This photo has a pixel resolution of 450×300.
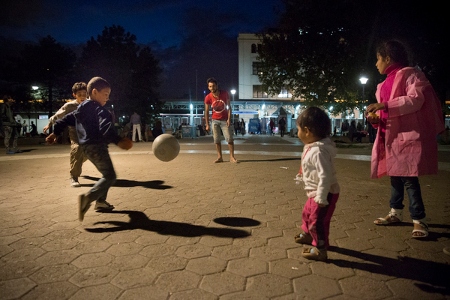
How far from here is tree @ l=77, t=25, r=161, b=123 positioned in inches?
1148

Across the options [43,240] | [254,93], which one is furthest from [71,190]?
[254,93]

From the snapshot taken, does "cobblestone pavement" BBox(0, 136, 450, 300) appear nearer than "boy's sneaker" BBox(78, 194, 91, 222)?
Yes

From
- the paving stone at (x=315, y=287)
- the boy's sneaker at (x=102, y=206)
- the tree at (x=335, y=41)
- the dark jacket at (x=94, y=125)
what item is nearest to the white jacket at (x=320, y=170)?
the paving stone at (x=315, y=287)

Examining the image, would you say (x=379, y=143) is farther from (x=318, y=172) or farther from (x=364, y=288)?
(x=364, y=288)

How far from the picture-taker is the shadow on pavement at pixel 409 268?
2.14 metres

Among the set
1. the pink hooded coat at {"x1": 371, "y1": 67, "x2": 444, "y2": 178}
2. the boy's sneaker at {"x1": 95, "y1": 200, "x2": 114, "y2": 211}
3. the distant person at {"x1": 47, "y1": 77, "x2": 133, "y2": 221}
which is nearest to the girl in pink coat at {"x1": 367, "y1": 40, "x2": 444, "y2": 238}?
the pink hooded coat at {"x1": 371, "y1": 67, "x2": 444, "y2": 178}

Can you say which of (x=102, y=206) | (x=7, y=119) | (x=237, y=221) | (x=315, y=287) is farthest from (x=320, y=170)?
(x=7, y=119)

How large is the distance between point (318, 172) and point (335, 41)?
16.0 meters

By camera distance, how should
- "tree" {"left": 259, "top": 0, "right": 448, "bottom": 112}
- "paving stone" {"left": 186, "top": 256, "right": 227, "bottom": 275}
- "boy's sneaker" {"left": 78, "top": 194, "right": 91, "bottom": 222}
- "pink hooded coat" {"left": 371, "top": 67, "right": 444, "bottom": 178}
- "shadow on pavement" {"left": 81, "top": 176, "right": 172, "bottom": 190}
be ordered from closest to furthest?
"paving stone" {"left": 186, "top": 256, "right": 227, "bottom": 275}
"pink hooded coat" {"left": 371, "top": 67, "right": 444, "bottom": 178}
"boy's sneaker" {"left": 78, "top": 194, "right": 91, "bottom": 222}
"shadow on pavement" {"left": 81, "top": 176, "right": 172, "bottom": 190}
"tree" {"left": 259, "top": 0, "right": 448, "bottom": 112}

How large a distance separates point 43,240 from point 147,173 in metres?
4.02

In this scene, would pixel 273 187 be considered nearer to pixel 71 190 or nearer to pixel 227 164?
pixel 227 164

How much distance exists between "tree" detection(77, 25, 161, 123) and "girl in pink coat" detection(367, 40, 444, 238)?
28.8 m

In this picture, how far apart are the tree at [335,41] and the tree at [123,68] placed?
52.3 ft

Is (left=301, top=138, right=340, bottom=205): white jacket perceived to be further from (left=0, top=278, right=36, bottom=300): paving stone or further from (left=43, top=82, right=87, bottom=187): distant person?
(left=43, top=82, right=87, bottom=187): distant person
